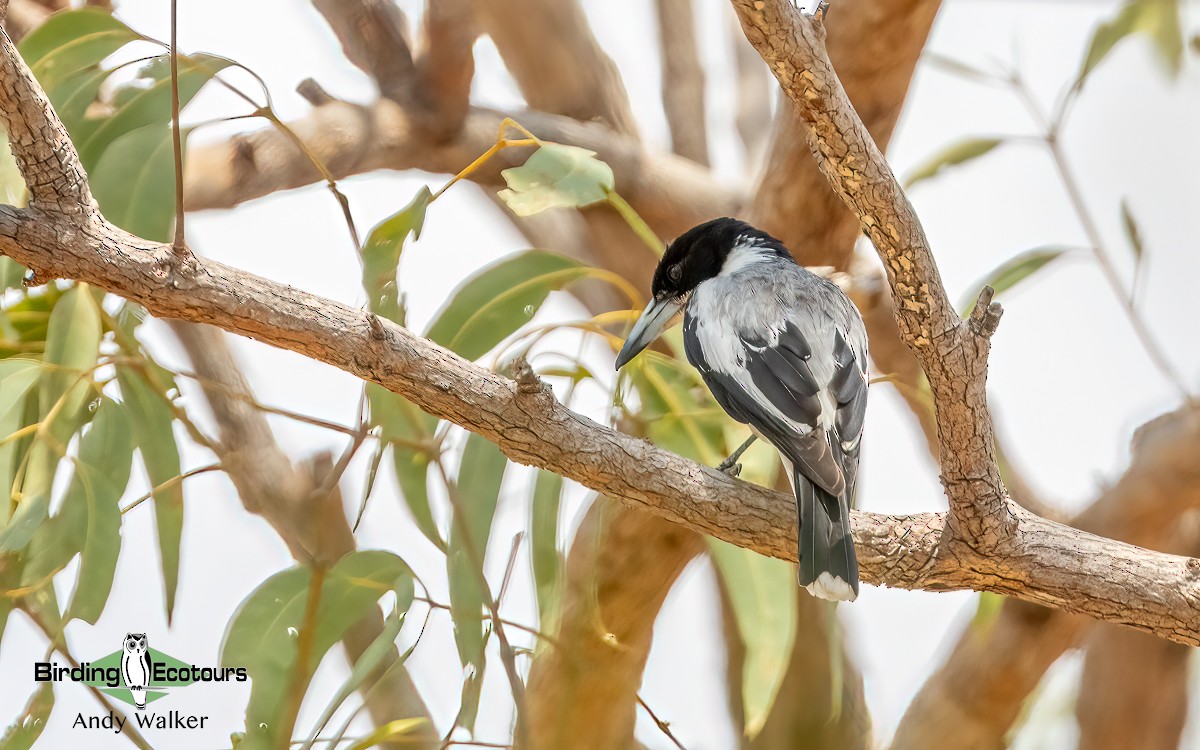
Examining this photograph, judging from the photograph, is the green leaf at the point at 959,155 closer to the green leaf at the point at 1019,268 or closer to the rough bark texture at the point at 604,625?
the green leaf at the point at 1019,268

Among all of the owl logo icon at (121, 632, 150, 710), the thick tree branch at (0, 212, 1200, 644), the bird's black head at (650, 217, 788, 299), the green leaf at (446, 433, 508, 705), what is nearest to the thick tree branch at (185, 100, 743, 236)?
the bird's black head at (650, 217, 788, 299)

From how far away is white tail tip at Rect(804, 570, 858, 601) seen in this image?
153 centimetres

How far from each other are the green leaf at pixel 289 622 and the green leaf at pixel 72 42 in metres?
1.01

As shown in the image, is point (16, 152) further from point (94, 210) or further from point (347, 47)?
point (347, 47)

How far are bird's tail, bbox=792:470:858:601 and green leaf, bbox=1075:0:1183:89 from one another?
1.33 m

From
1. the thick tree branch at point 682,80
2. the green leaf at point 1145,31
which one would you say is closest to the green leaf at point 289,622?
the green leaf at point 1145,31

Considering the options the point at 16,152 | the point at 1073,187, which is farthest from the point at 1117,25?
the point at 16,152

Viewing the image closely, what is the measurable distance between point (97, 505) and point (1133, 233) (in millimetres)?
1985

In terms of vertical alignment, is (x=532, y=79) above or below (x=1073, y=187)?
above

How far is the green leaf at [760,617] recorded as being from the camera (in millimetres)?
1685

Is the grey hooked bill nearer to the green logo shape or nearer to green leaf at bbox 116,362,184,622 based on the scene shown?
green leaf at bbox 116,362,184,622

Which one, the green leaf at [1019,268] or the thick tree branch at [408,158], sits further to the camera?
the thick tree branch at [408,158]

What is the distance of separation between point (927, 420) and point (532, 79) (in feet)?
5.41

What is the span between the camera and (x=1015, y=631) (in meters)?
2.48
